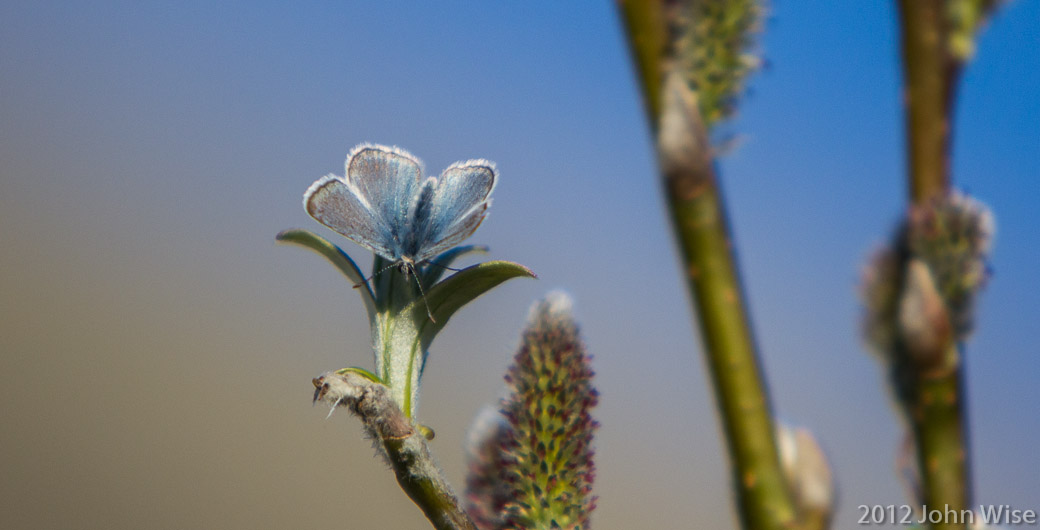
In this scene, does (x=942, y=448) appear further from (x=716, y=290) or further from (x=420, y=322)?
(x=420, y=322)

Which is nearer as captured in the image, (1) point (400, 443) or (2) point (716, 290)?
(2) point (716, 290)

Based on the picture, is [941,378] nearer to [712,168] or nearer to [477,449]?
[712,168]

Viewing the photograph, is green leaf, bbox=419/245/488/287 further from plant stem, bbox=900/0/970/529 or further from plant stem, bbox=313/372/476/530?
plant stem, bbox=900/0/970/529

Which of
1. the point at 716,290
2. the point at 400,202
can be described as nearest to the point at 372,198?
the point at 400,202

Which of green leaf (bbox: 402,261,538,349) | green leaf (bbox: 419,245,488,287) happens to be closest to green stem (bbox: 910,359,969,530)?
green leaf (bbox: 402,261,538,349)

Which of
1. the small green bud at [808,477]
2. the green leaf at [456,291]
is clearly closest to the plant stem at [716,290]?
the small green bud at [808,477]

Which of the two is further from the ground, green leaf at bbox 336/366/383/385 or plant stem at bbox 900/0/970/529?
green leaf at bbox 336/366/383/385
